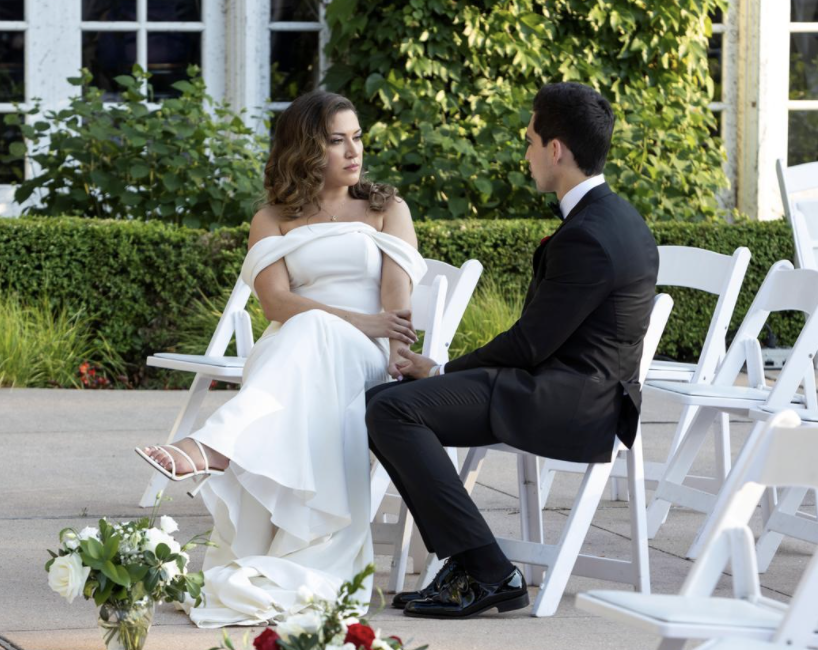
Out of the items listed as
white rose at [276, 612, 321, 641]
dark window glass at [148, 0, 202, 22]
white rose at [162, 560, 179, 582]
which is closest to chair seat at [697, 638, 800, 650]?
white rose at [276, 612, 321, 641]

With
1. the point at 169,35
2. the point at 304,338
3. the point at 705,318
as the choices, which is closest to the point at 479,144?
the point at 705,318

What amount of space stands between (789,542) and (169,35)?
6.30 meters

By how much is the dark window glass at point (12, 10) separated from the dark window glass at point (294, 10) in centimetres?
168

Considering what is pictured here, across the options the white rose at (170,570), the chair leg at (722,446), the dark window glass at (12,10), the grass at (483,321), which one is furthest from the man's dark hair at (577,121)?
the dark window glass at (12,10)

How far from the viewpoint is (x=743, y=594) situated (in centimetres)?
262

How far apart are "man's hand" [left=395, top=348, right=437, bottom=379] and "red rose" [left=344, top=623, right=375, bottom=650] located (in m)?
1.72

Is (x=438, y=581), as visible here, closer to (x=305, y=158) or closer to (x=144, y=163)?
(x=305, y=158)

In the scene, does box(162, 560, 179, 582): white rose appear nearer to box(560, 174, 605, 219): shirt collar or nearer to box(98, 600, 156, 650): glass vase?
box(98, 600, 156, 650): glass vase

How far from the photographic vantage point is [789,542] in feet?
16.3

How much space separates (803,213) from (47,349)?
428cm

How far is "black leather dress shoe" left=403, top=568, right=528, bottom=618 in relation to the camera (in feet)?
12.5

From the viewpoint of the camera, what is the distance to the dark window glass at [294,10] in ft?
32.3

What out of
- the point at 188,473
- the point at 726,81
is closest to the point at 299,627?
the point at 188,473

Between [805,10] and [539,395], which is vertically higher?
[805,10]
